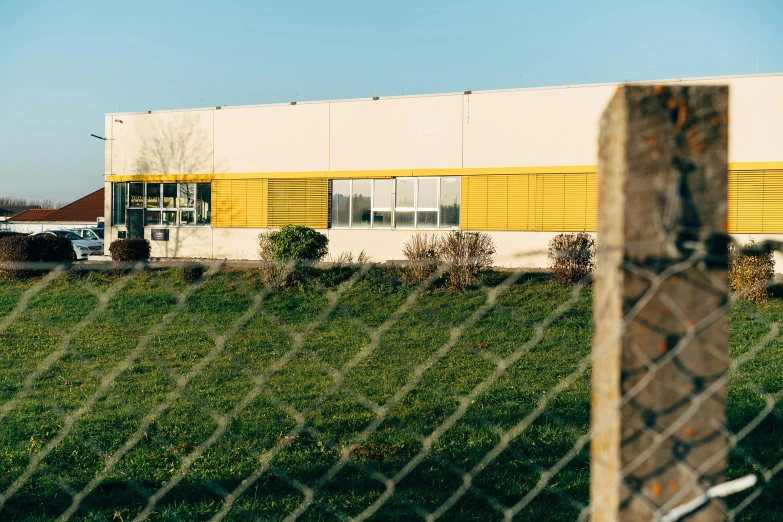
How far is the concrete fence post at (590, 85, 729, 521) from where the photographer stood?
1.62 meters

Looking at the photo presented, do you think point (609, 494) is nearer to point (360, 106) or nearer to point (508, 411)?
point (508, 411)

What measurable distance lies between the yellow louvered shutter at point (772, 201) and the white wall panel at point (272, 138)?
39.8 ft

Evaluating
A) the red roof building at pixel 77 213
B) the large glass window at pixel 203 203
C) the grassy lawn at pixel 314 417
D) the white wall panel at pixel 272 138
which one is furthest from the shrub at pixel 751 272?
the red roof building at pixel 77 213

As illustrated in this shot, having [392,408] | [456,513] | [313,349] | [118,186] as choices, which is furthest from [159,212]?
[456,513]

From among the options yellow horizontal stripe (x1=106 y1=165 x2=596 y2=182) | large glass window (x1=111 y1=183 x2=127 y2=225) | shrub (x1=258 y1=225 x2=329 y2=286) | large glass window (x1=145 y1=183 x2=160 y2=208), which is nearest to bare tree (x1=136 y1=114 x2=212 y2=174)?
yellow horizontal stripe (x1=106 y1=165 x2=596 y2=182)

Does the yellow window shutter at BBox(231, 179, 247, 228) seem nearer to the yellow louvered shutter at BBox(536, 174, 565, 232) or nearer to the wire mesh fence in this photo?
the wire mesh fence

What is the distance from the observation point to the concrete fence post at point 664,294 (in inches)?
63.9

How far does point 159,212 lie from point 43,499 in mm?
21970

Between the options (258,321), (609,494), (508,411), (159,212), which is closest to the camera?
(609,494)

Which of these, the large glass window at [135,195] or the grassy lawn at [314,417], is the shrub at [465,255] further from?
the large glass window at [135,195]

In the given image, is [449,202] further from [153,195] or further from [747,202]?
[153,195]

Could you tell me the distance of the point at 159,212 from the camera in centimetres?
2528

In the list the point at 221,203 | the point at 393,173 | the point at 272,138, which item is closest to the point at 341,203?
the point at 393,173

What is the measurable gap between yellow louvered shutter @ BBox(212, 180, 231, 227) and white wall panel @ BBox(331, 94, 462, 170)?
3830mm
